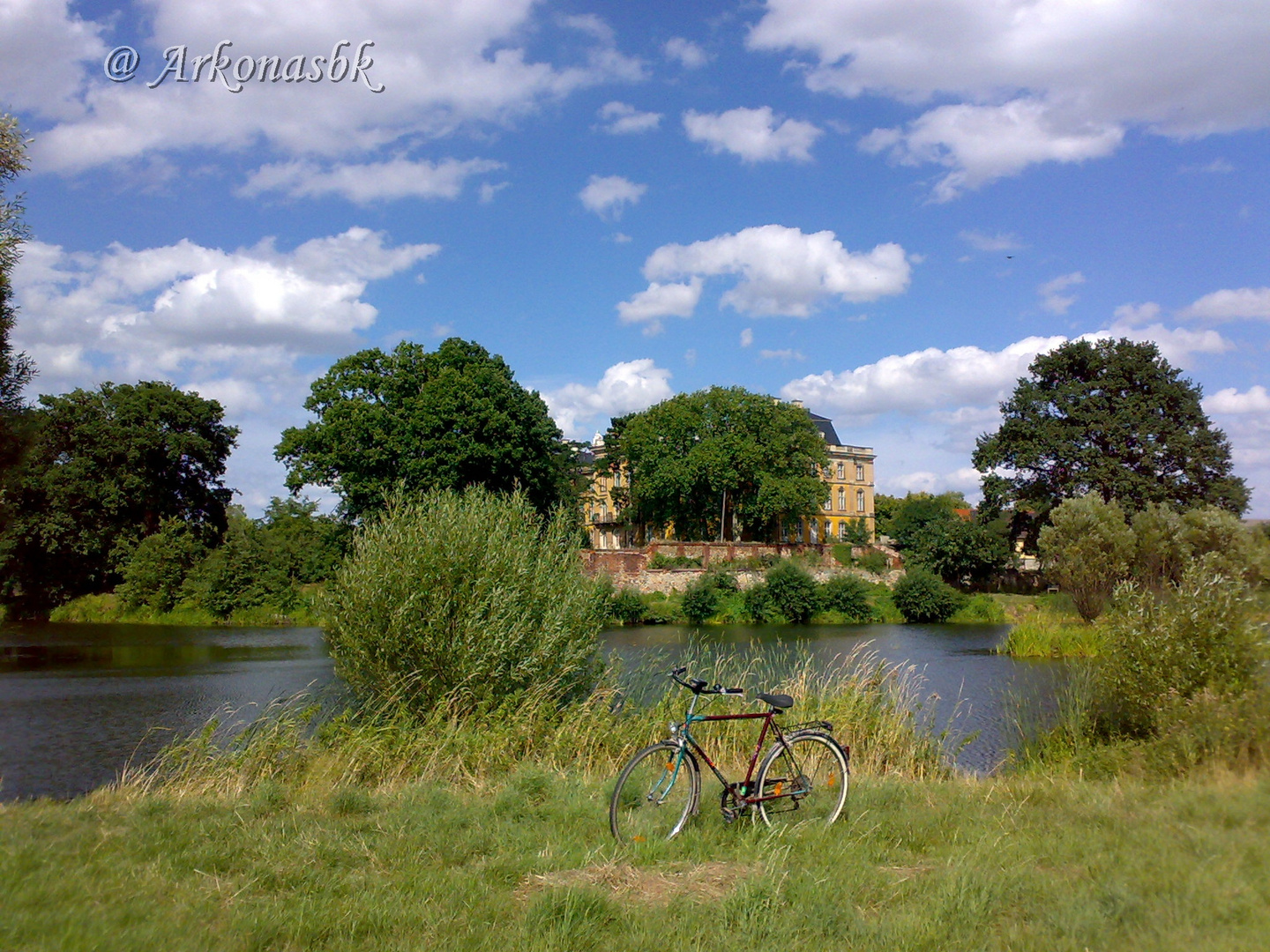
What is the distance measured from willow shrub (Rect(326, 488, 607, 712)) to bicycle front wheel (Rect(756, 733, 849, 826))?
18.1 feet

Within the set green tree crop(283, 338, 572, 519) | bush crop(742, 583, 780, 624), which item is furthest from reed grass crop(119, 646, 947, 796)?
bush crop(742, 583, 780, 624)

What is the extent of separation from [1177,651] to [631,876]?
6.47 metres

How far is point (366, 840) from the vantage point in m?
5.74

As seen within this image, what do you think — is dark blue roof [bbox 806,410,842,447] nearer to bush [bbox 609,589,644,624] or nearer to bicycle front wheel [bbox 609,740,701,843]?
bush [bbox 609,589,644,624]

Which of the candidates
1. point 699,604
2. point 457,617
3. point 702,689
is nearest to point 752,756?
point 702,689

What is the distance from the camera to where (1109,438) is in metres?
42.1

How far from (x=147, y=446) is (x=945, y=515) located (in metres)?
41.6

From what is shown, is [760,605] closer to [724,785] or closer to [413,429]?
[413,429]

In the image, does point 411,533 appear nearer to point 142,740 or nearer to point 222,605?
point 142,740

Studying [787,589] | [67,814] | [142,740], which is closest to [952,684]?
[142,740]

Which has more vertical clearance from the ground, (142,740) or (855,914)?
(855,914)

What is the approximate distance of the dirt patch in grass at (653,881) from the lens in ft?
16.2

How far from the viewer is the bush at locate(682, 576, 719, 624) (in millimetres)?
43250

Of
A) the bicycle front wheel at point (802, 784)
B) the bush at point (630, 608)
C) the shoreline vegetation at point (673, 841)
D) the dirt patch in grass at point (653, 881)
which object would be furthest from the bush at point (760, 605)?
the dirt patch in grass at point (653, 881)
